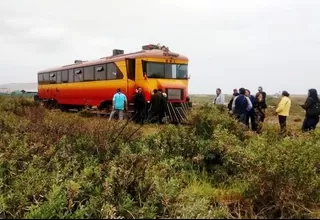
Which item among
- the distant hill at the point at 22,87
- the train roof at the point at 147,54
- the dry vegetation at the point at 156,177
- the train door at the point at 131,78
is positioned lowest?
the dry vegetation at the point at 156,177

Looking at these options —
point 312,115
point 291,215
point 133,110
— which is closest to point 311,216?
point 291,215

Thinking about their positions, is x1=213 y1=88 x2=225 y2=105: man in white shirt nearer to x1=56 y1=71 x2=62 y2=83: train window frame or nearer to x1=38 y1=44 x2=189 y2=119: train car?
x1=38 y1=44 x2=189 y2=119: train car

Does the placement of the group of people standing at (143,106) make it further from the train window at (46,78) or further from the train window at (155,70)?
the train window at (46,78)

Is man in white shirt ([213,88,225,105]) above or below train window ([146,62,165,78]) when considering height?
below

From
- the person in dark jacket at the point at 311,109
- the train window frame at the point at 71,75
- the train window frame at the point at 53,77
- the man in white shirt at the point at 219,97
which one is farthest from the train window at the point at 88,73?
the person in dark jacket at the point at 311,109

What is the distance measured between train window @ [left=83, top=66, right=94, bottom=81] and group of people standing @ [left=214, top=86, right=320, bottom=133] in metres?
8.05

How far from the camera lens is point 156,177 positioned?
17.0ft

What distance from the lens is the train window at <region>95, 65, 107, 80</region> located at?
20.1 metres

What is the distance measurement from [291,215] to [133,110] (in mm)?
13170

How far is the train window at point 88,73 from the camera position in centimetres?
2152

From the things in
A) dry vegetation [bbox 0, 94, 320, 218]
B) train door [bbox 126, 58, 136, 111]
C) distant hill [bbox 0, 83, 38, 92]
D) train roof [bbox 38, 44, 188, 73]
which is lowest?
dry vegetation [bbox 0, 94, 320, 218]

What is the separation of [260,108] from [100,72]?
9217mm

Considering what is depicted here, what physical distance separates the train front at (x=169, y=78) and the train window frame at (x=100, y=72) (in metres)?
2.50

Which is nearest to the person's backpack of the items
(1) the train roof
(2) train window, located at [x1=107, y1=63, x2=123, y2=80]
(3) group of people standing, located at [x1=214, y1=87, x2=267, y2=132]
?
(3) group of people standing, located at [x1=214, y1=87, x2=267, y2=132]
